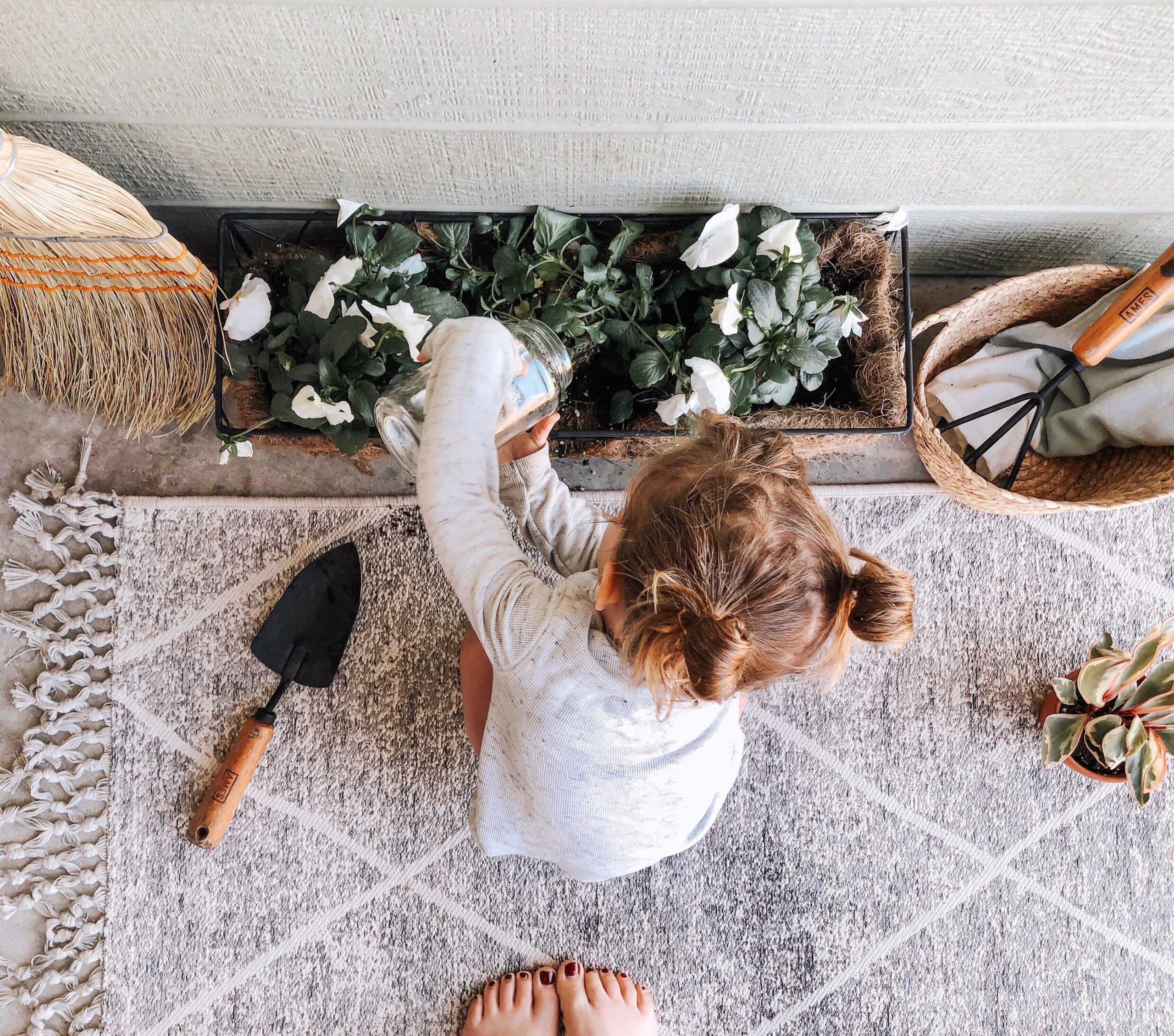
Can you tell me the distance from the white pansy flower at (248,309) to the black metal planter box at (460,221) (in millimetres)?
54

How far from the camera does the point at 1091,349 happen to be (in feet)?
3.05

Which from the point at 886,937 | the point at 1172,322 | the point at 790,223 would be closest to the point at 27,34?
the point at 790,223

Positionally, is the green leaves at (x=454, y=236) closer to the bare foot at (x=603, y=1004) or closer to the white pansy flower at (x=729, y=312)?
the white pansy flower at (x=729, y=312)

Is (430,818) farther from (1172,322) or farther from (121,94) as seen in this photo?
(1172,322)

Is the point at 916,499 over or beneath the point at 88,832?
over

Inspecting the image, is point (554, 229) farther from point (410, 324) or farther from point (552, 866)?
point (552, 866)

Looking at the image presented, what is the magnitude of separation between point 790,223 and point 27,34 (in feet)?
2.50

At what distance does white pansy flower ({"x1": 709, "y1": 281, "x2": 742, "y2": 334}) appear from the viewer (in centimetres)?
86

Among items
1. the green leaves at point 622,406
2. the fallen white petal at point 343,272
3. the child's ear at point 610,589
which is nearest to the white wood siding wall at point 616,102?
the fallen white petal at point 343,272

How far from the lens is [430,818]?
1136 mm

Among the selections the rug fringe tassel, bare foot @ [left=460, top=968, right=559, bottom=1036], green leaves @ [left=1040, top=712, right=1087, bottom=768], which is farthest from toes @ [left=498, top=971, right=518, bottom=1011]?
green leaves @ [left=1040, top=712, right=1087, bottom=768]

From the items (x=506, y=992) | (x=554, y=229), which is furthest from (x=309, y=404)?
(x=506, y=992)

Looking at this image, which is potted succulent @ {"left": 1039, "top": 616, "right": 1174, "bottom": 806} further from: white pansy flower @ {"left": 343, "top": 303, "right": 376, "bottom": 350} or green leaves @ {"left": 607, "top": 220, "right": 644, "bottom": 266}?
white pansy flower @ {"left": 343, "top": 303, "right": 376, "bottom": 350}

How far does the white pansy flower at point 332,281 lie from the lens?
87 centimetres
